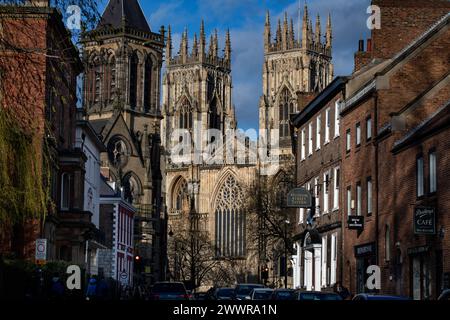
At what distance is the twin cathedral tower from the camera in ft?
389

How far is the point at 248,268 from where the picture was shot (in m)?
149

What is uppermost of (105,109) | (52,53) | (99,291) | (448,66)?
(105,109)

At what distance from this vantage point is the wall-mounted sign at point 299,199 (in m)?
51.6

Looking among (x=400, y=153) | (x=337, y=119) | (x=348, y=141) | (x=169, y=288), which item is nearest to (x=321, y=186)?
(x=337, y=119)

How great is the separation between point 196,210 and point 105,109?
35370 mm

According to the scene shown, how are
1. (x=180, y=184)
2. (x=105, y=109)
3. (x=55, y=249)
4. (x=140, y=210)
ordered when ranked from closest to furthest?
(x=55, y=249) → (x=140, y=210) → (x=105, y=109) → (x=180, y=184)

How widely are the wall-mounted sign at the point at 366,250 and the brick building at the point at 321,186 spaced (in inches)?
130

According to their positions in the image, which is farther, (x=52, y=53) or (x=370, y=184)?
(x=370, y=184)

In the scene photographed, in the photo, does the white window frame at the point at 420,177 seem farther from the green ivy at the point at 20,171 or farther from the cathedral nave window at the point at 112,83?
the cathedral nave window at the point at 112,83

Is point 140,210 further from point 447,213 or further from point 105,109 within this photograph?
point 447,213

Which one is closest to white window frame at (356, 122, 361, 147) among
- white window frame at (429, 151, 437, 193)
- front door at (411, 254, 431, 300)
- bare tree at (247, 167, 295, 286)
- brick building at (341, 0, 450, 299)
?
brick building at (341, 0, 450, 299)

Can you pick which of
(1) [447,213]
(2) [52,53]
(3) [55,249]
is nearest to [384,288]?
(1) [447,213]

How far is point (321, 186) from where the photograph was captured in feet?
181

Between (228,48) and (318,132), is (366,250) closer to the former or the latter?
(318,132)
